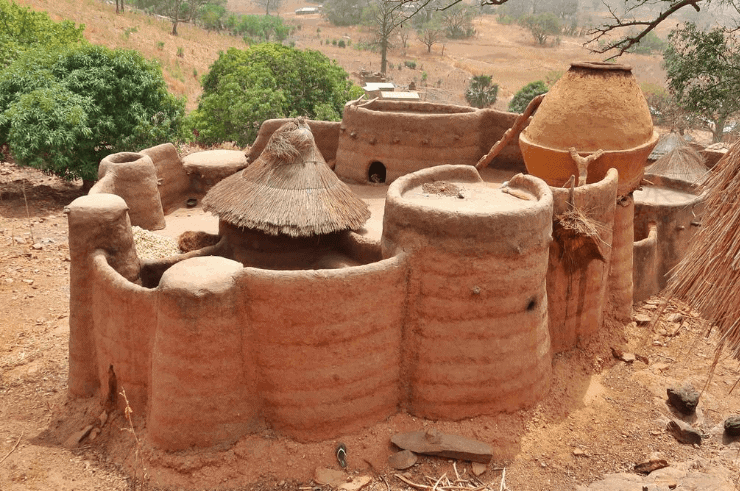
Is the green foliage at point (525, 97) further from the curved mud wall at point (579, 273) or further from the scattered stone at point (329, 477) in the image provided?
the scattered stone at point (329, 477)

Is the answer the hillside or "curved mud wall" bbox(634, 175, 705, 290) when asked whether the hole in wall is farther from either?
the hillside

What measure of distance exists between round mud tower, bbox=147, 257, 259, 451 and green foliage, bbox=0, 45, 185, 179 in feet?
38.7

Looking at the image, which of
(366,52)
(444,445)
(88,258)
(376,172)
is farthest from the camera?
(366,52)

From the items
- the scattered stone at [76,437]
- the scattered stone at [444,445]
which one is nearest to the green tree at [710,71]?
the scattered stone at [444,445]

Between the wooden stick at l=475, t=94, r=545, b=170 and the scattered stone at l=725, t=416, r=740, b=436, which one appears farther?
the wooden stick at l=475, t=94, r=545, b=170

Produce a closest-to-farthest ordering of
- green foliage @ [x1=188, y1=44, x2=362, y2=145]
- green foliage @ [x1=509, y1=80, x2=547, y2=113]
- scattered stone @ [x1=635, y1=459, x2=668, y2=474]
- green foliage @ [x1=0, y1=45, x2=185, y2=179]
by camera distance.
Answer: scattered stone @ [x1=635, y1=459, x2=668, y2=474], green foliage @ [x1=0, y1=45, x2=185, y2=179], green foliage @ [x1=188, y1=44, x2=362, y2=145], green foliage @ [x1=509, y1=80, x2=547, y2=113]

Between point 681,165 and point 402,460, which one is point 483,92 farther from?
point 402,460

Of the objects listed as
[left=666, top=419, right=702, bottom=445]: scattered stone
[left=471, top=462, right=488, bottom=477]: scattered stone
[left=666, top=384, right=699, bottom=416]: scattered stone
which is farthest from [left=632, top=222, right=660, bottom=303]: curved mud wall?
[left=471, top=462, right=488, bottom=477]: scattered stone

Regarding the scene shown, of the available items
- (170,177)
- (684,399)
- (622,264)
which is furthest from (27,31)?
(684,399)

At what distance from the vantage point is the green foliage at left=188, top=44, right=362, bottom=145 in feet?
89.3

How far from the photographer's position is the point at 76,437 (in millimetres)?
10961

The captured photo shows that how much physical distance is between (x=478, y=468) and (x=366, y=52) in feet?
181

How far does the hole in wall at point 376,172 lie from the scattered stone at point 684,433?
8682 mm

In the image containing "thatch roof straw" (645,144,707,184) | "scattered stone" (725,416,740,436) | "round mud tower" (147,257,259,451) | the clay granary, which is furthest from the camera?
"thatch roof straw" (645,144,707,184)
